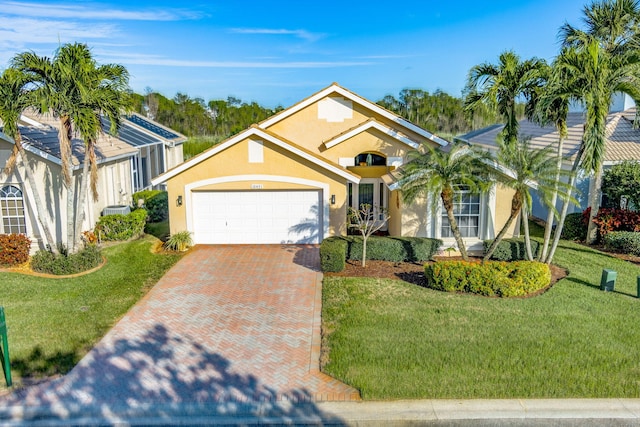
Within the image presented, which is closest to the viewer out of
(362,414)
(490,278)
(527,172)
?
(362,414)

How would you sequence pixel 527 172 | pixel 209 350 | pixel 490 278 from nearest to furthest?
pixel 209 350 → pixel 490 278 → pixel 527 172

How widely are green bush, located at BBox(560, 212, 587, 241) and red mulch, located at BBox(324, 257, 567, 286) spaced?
14.2ft

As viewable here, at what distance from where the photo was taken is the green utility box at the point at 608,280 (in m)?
13.9

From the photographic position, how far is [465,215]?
17.9 metres

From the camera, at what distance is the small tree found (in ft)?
53.4

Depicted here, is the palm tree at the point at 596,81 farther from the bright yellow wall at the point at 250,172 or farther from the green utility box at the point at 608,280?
the bright yellow wall at the point at 250,172

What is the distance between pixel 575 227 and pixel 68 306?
1773 cm

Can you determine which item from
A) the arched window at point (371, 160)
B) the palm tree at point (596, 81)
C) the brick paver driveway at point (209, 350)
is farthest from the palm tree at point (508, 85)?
the brick paver driveway at point (209, 350)

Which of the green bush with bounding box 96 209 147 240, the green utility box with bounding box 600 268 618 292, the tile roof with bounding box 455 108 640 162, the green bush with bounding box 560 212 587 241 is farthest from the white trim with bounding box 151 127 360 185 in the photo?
the green bush with bounding box 560 212 587 241

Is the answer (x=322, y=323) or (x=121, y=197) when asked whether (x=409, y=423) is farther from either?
(x=121, y=197)

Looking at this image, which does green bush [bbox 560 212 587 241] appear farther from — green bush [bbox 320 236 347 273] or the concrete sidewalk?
the concrete sidewalk

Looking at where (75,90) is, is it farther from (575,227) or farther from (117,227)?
(575,227)

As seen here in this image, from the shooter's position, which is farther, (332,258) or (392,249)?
(392,249)

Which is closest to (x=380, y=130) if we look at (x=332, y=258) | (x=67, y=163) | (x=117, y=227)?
(x=332, y=258)
